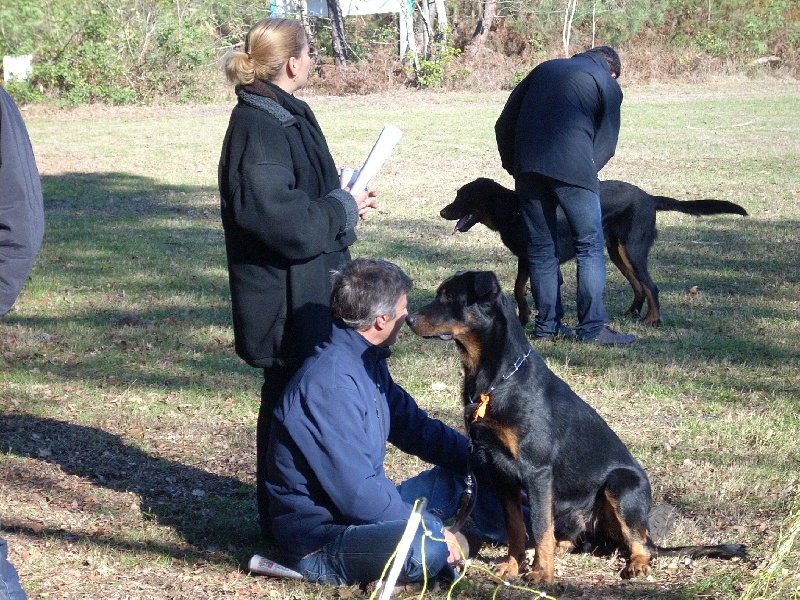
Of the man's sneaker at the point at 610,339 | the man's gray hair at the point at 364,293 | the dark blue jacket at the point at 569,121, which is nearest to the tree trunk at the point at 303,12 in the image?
the dark blue jacket at the point at 569,121

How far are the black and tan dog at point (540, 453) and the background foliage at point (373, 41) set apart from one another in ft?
78.2

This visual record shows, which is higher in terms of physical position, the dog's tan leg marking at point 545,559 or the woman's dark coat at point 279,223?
the woman's dark coat at point 279,223

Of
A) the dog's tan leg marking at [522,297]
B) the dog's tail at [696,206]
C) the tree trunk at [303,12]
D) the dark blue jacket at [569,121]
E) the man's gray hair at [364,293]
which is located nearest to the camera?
the man's gray hair at [364,293]

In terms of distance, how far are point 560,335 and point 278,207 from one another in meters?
4.09

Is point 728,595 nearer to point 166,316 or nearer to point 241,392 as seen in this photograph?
point 241,392

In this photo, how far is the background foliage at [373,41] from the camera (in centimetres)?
2619

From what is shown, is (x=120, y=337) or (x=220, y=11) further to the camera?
(x=220, y=11)

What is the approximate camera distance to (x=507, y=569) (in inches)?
154

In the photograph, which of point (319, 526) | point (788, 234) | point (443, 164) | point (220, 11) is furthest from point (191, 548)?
point (220, 11)

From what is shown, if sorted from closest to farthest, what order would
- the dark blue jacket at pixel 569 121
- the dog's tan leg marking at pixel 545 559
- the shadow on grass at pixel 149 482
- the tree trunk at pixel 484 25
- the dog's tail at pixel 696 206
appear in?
1. the dog's tan leg marking at pixel 545 559
2. the shadow on grass at pixel 149 482
3. the dark blue jacket at pixel 569 121
4. the dog's tail at pixel 696 206
5. the tree trunk at pixel 484 25

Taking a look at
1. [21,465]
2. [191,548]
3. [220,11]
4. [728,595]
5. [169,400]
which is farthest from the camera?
[220,11]

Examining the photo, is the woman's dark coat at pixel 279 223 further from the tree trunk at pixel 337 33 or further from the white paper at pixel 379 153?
the tree trunk at pixel 337 33

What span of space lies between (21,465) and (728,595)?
3.62m

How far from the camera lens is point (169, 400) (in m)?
6.12
